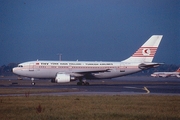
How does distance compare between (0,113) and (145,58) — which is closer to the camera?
(0,113)

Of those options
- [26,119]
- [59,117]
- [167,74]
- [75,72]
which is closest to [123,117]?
[59,117]

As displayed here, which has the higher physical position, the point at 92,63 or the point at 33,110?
the point at 92,63

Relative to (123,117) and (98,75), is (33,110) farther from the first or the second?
(98,75)

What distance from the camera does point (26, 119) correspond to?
49.2ft

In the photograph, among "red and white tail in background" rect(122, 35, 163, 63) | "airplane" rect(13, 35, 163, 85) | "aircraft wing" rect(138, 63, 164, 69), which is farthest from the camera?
"red and white tail in background" rect(122, 35, 163, 63)

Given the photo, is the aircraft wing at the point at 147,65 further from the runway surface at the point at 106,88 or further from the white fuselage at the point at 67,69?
the white fuselage at the point at 67,69

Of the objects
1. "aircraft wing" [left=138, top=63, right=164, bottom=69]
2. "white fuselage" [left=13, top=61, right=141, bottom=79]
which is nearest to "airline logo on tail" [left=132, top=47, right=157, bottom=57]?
"aircraft wing" [left=138, top=63, right=164, bottom=69]

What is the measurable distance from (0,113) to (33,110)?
2.04 m

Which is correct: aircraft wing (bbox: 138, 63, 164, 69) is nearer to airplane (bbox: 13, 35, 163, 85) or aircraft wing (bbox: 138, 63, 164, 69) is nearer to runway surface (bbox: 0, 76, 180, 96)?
airplane (bbox: 13, 35, 163, 85)

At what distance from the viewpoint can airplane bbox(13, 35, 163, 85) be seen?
2008 inches

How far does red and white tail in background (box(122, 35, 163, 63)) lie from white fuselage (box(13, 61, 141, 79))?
4015mm

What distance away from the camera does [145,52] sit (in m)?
57.2

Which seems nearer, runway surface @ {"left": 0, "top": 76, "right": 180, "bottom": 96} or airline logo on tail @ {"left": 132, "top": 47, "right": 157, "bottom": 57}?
runway surface @ {"left": 0, "top": 76, "right": 180, "bottom": 96}

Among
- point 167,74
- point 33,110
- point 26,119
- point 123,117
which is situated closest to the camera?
point 26,119
